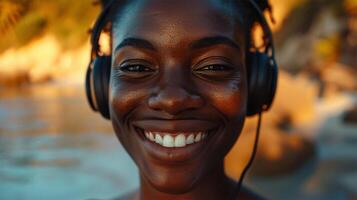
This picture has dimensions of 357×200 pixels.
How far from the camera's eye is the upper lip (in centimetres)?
101

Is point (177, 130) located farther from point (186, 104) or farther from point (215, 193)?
point (215, 193)

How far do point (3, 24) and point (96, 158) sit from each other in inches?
119

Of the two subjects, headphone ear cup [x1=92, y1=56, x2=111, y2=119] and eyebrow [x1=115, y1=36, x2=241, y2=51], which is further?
headphone ear cup [x1=92, y1=56, x2=111, y2=119]

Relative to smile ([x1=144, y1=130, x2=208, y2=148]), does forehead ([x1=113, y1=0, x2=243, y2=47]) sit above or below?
above

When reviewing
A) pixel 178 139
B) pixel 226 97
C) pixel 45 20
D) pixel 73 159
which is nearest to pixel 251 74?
pixel 226 97

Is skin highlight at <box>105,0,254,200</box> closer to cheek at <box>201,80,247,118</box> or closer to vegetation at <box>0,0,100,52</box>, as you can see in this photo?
cheek at <box>201,80,247,118</box>

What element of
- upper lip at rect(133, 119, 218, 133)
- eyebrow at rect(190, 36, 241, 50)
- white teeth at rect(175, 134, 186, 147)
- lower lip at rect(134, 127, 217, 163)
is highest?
eyebrow at rect(190, 36, 241, 50)

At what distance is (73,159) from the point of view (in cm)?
389

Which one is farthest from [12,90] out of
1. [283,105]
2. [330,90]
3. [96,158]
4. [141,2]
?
[330,90]

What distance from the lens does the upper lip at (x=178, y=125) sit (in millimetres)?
1007

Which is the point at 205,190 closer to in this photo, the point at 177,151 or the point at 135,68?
the point at 177,151

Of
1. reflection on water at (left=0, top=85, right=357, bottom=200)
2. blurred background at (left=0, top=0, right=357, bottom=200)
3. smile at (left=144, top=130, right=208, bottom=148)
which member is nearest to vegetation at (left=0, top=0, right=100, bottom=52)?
blurred background at (left=0, top=0, right=357, bottom=200)

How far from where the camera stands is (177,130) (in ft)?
3.32

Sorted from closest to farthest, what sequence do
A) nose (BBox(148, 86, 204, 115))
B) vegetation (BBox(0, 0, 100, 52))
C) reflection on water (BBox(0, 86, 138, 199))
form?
nose (BBox(148, 86, 204, 115)) → vegetation (BBox(0, 0, 100, 52)) → reflection on water (BBox(0, 86, 138, 199))
